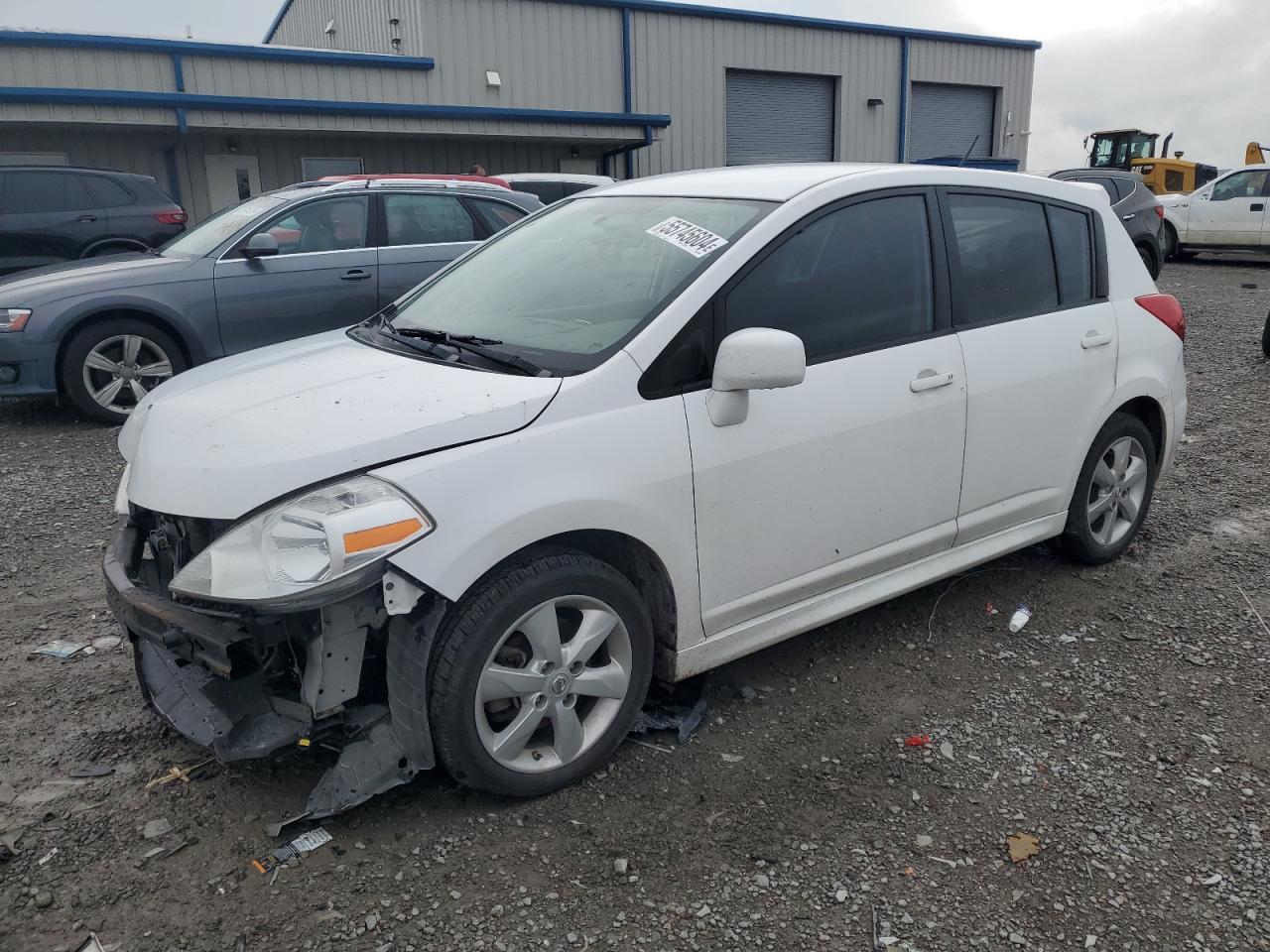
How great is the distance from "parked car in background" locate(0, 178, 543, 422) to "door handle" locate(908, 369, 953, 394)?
5337 mm

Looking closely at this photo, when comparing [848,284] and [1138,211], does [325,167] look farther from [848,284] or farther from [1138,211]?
[848,284]

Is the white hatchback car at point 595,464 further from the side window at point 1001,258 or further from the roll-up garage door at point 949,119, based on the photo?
the roll-up garage door at point 949,119

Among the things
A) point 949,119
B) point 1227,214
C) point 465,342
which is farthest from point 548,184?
point 949,119

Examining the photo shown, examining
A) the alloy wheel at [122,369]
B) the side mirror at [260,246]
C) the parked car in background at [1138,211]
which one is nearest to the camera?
the alloy wheel at [122,369]

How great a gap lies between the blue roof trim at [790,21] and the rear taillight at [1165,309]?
17.8 meters

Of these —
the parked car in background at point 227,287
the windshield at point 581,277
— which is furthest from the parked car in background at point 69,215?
the windshield at point 581,277

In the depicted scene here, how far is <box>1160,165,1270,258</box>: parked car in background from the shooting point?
17328mm

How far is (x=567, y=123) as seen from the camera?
62.2 feet

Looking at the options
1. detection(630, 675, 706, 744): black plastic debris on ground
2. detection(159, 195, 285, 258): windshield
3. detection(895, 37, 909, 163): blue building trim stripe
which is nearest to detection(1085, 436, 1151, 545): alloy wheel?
detection(630, 675, 706, 744): black plastic debris on ground

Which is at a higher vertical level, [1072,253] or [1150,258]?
[1072,253]

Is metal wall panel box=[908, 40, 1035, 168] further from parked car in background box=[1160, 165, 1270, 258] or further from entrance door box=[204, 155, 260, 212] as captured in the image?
entrance door box=[204, 155, 260, 212]

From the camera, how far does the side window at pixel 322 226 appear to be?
7629mm

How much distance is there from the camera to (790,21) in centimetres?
2223

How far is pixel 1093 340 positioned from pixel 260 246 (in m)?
5.77
